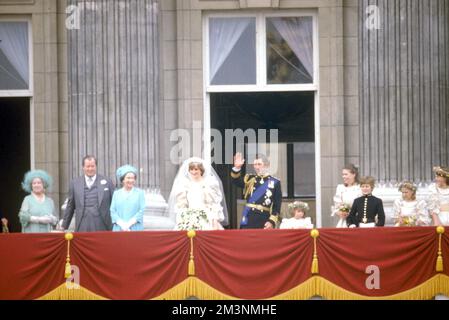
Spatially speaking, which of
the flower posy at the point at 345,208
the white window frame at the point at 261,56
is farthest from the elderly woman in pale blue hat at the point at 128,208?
the white window frame at the point at 261,56

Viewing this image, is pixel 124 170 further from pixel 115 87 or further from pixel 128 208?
pixel 115 87

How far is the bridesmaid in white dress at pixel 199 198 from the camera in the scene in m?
18.1

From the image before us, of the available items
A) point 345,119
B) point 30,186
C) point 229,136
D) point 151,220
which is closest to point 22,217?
point 30,186

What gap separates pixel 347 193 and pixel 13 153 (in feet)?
25.4

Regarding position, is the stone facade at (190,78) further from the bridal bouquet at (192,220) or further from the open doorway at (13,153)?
the bridal bouquet at (192,220)

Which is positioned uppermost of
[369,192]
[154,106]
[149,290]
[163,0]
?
[163,0]

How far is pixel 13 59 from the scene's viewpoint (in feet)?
69.3

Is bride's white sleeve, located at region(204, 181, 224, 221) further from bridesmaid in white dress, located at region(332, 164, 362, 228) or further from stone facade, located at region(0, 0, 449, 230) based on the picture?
stone facade, located at region(0, 0, 449, 230)

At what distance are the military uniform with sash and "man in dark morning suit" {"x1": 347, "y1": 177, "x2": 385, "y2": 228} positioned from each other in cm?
140

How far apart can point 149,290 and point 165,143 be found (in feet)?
14.4

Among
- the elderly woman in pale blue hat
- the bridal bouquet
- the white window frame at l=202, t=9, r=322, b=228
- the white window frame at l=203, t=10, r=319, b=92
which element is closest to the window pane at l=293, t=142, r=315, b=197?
the white window frame at l=202, t=9, r=322, b=228

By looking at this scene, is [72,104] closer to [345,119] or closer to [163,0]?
[163,0]

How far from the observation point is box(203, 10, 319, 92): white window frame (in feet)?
68.5

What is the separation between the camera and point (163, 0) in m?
20.9
